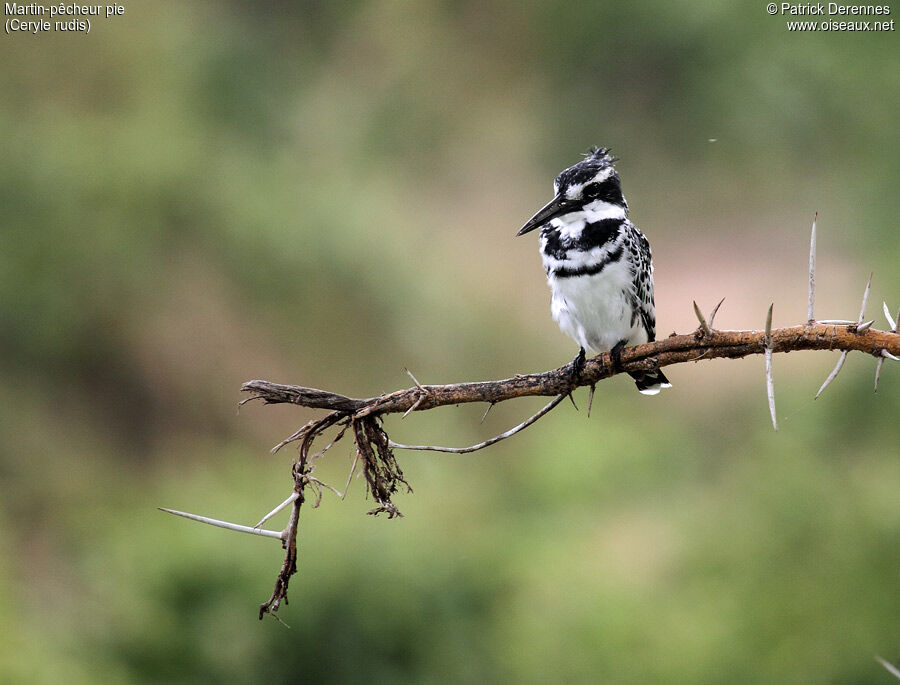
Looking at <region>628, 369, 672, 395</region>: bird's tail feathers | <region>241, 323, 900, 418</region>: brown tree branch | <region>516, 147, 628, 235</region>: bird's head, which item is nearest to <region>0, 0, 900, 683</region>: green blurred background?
<region>628, 369, 672, 395</region>: bird's tail feathers

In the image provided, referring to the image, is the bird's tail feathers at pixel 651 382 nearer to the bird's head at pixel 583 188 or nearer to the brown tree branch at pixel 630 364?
the bird's head at pixel 583 188

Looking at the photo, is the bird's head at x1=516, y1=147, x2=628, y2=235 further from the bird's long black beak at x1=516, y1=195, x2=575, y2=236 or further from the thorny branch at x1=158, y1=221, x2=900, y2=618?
the thorny branch at x1=158, y1=221, x2=900, y2=618

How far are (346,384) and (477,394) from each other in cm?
633

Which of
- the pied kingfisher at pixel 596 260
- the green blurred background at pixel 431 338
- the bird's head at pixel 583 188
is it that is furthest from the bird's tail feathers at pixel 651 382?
the green blurred background at pixel 431 338

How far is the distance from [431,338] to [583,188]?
5641mm

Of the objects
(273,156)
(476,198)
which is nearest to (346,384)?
(273,156)

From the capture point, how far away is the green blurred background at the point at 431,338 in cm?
565

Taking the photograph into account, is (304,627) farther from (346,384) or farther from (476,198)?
(476,198)

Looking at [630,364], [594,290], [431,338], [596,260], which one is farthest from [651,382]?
[431,338]

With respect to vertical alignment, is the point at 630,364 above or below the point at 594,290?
below

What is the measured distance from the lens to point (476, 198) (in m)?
12.9

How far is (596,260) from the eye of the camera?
12.6ft

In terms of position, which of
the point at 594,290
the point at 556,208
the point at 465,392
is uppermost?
the point at 556,208

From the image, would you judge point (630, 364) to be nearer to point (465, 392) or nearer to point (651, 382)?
point (465, 392)
